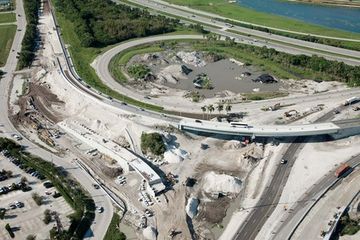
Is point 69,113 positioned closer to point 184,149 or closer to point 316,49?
point 184,149

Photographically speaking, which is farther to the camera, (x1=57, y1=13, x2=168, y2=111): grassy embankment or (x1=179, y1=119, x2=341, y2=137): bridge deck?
(x1=57, y1=13, x2=168, y2=111): grassy embankment

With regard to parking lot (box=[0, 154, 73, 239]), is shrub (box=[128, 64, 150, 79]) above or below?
above

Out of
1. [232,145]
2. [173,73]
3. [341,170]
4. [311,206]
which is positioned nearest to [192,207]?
[311,206]

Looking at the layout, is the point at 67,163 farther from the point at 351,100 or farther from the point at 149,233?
the point at 351,100

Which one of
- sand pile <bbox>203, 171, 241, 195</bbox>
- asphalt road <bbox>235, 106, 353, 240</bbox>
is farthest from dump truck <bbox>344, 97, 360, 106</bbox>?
sand pile <bbox>203, 171, 241, 195</bbox>

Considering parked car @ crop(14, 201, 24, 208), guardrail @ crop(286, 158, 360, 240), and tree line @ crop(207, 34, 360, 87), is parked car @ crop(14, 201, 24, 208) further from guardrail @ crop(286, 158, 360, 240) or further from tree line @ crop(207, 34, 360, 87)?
tree line @ crop(207, 34, 360, 87)

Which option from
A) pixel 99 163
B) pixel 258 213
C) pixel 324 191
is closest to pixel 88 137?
pixel 99 163
